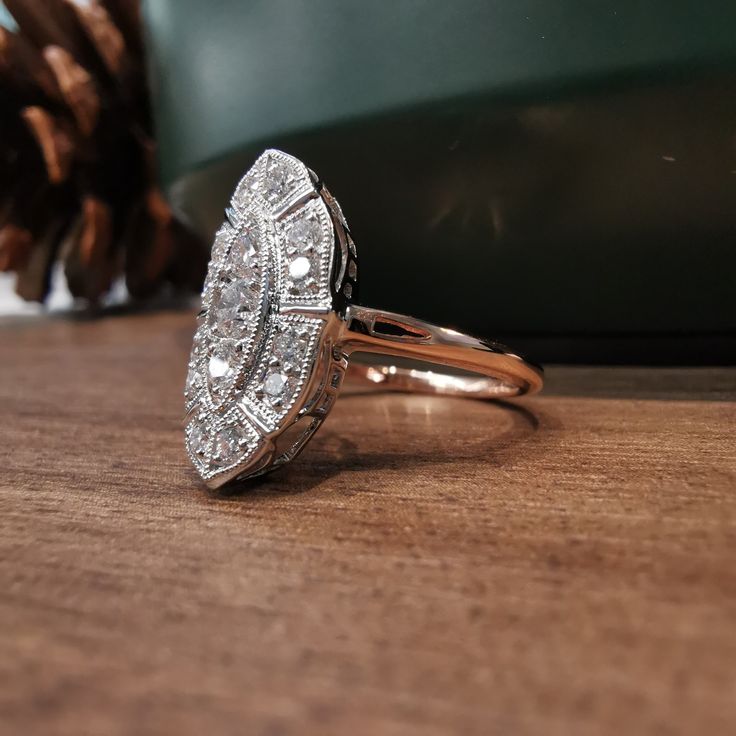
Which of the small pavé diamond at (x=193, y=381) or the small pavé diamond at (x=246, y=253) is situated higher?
the small pavé diamond at (x=246, y=253)

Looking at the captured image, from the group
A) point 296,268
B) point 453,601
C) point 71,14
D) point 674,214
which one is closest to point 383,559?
point 453,601

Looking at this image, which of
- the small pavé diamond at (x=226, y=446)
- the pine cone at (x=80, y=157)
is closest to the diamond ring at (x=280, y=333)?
the small pavé diamond at (x=226, y=446)

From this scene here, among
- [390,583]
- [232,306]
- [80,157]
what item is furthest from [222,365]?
[80,157]

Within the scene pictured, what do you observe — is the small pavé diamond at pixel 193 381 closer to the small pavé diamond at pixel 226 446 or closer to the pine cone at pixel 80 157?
the small pavé diamond at pixel 226 446

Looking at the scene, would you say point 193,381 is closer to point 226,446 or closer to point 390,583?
point 226,446

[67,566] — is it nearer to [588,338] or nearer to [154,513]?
[154,513]

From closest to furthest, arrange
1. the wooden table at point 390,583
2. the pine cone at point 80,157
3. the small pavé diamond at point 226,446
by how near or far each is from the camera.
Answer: the wooden table at point 390,583
the small pavé diamond at point 226,446
the pine cone at point 80,157
